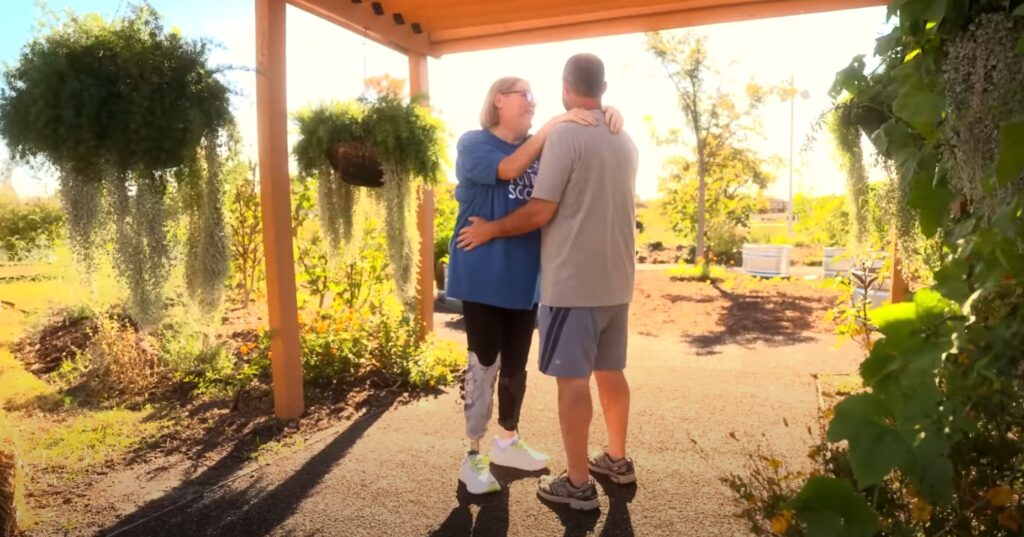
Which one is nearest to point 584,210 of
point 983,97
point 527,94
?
point 527,94

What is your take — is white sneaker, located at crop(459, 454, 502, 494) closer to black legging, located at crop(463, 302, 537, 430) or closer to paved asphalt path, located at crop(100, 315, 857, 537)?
paved asphalt path, located at crop(100, 315, 857, 537)

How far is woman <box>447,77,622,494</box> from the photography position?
2674mm

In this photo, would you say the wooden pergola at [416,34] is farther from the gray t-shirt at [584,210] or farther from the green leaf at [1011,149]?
the green leaf at [1011,149]

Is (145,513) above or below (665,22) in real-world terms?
below

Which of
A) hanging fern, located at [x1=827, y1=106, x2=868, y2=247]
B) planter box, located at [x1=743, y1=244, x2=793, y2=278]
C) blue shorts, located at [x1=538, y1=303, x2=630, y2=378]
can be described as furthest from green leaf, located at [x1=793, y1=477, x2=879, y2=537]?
planter box, located at [x1=743, y1=244, x2=793, y2=278]

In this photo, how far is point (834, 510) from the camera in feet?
3.84

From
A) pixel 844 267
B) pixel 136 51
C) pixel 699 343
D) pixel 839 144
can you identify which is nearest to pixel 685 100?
pixel 844 267

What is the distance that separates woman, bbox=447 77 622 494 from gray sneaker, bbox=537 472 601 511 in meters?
0.24

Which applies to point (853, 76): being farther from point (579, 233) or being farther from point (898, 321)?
point (579, 233)

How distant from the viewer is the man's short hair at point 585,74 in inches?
97.0

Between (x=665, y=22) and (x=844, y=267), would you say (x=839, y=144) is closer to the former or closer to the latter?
(x=665, y=22)

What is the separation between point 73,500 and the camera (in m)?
2.85

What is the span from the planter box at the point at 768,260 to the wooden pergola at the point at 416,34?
6.32 m

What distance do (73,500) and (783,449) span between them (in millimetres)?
3049
